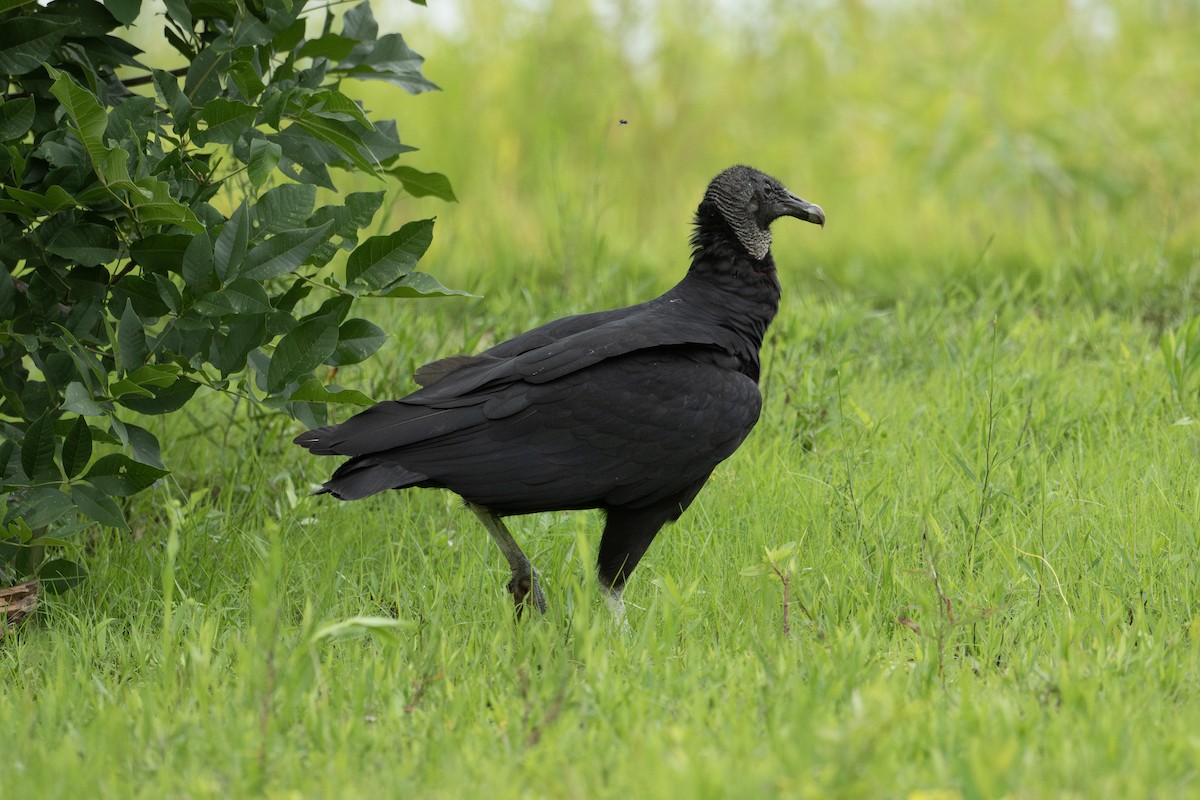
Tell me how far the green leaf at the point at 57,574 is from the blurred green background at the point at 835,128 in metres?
3.26

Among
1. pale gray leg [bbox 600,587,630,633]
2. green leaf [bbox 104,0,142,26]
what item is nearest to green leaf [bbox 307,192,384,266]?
green leaf [bbox 104,0,142,26]

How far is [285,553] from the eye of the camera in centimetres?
400

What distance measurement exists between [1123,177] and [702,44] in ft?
10.4

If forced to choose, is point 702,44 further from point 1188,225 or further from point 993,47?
point 1188,225

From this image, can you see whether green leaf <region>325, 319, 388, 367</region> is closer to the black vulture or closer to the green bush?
the green bush

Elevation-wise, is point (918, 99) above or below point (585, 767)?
above

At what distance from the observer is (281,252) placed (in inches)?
129

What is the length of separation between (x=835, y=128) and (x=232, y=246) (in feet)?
23.1

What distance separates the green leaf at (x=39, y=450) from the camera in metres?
3.26

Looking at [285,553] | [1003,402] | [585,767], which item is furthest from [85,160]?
[1003,402]

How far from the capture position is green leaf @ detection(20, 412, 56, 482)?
3.26 m

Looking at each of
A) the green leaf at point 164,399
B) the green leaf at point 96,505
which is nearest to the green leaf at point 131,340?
the green leaf at point 164,399

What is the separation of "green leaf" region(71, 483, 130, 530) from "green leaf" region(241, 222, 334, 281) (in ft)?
2.27

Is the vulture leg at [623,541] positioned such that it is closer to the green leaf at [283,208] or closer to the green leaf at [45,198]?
the green leaf at [283,208]
